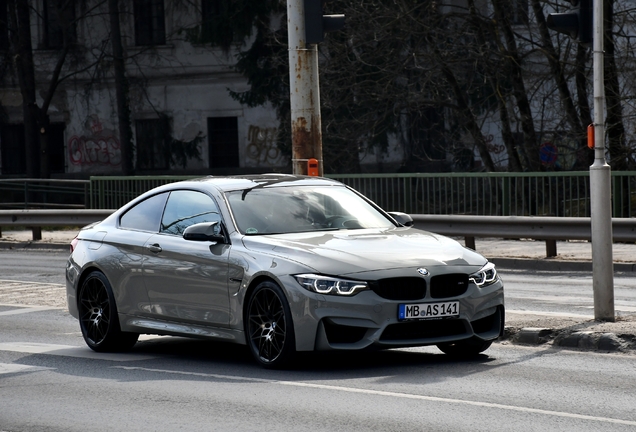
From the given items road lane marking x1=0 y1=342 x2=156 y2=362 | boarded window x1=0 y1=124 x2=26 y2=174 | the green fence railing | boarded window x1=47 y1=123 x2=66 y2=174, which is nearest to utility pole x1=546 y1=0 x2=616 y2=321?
road lane marking x1=0 y1=342 x2=156 y2=362

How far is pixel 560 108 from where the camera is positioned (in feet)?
87.9

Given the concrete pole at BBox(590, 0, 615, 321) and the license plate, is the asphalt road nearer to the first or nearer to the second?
the license plate

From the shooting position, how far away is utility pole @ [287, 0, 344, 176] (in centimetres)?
1482

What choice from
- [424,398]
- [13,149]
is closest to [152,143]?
[13,149]

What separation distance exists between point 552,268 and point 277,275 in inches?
418

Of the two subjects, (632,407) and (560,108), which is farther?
(560,108)

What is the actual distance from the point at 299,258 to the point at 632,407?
2571 millimetres

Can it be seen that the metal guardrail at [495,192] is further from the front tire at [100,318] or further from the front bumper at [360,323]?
the front bumper at [360,323]

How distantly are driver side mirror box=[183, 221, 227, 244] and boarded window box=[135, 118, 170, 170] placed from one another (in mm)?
32534

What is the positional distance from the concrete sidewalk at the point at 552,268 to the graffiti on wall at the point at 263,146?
11.5 metres

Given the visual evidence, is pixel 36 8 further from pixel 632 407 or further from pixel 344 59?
pixel 632 407

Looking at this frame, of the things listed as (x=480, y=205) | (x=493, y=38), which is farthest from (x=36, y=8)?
(x=480, y=205)

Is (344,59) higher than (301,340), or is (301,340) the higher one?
(344,59)

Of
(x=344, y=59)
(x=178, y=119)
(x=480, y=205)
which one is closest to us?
(x=480, y=205)
